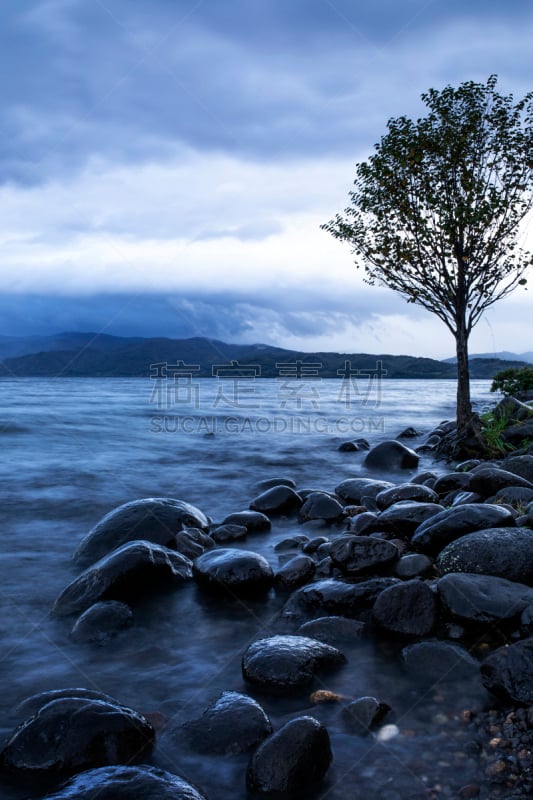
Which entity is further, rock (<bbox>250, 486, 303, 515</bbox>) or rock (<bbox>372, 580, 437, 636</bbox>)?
rock (<bbox>250, 486, 303, 515</bbox>)

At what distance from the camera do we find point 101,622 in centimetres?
529

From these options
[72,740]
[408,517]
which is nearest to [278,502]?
[408,517]

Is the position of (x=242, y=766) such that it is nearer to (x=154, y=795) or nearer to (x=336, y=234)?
(x=154, y=795)

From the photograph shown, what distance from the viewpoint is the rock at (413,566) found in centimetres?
590

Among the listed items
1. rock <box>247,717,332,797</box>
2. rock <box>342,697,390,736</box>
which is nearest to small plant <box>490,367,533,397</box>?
rock <box>342,697,390,736</box>

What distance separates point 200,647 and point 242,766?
171 cm

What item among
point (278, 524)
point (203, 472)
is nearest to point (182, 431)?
point (203, 472)

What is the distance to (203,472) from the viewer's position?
14.3m

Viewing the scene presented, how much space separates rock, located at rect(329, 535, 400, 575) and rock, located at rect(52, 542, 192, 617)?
1.82 metres

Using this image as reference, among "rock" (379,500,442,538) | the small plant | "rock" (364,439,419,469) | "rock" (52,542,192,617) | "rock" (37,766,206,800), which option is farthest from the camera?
the small plant

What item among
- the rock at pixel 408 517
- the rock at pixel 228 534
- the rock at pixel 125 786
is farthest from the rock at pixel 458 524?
the rock at pixel 125 786

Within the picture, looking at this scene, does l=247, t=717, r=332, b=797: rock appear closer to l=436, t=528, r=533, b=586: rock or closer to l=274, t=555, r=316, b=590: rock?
l=436, t=528, r=533, b=586: rock

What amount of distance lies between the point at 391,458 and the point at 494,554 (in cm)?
884

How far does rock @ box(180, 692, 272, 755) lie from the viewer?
356 cm
